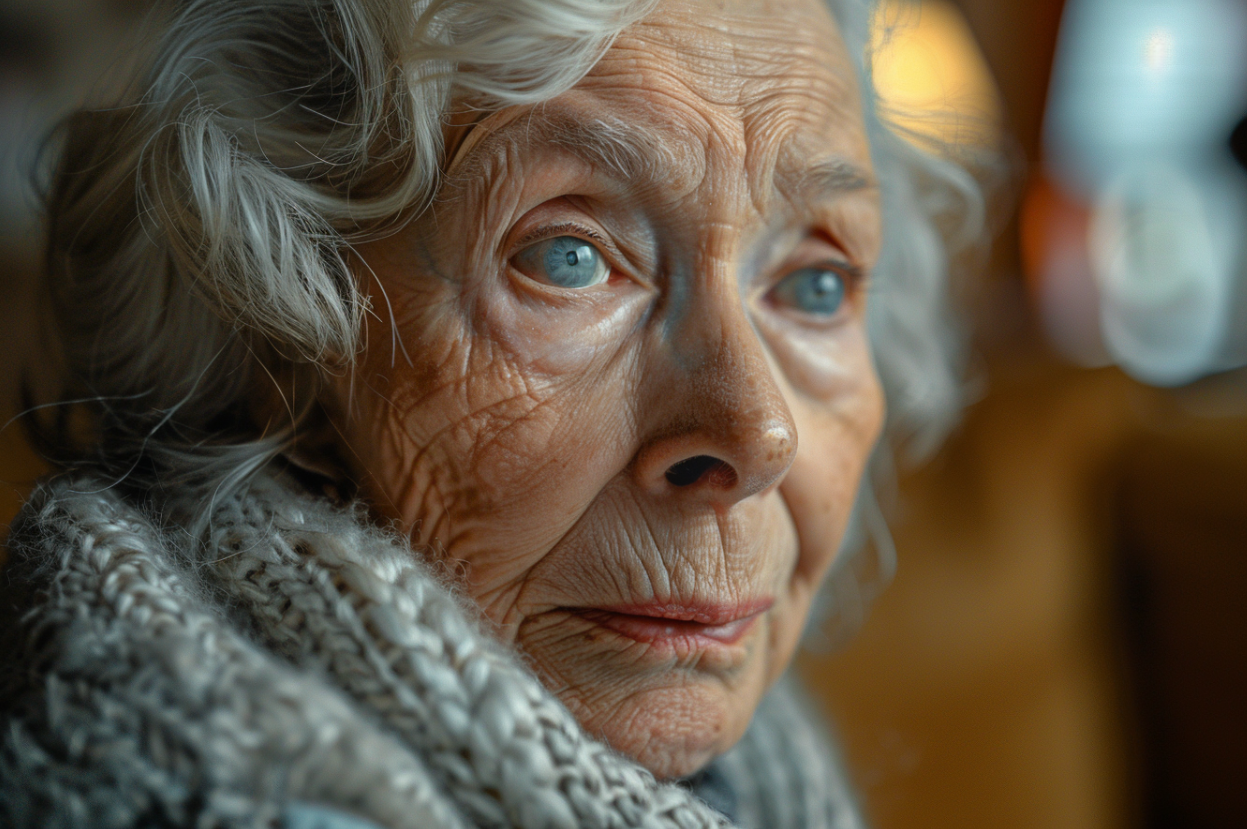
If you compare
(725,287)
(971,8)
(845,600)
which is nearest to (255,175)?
(725,287)

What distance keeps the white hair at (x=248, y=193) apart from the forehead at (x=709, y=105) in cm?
3

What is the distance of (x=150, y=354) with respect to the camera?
2.68 feet

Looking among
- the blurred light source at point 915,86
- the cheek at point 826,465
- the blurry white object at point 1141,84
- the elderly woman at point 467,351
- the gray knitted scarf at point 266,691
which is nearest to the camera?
the gray knitted scarf at point 266,691

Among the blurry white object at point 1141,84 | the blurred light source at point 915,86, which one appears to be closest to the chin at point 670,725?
the blurred light source at point 915,86

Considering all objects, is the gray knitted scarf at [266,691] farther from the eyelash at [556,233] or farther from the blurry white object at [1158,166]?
the blurry white object at [1158,166]

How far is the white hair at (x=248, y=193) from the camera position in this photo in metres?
0.68

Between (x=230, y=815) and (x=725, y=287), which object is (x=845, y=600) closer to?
(x=725, y=287)

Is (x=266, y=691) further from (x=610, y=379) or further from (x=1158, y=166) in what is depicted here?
(x=1158, y=166)

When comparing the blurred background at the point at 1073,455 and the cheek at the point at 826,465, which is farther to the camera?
the blurred background at the point at 1073,455

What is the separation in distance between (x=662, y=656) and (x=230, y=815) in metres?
0.38

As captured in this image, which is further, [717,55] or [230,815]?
[717,55]

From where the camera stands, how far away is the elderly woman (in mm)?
656

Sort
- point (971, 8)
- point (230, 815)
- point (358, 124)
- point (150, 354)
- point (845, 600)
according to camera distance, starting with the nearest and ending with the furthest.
A: point (230, 815) < point (358, 124) < point (150, 354) < point (845, 600) < point (971, 8)

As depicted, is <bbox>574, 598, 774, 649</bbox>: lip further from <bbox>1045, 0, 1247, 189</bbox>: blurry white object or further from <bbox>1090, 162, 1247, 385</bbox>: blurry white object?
<bbox>1045, 0, 1247, 189</bbox>: blurry white object
